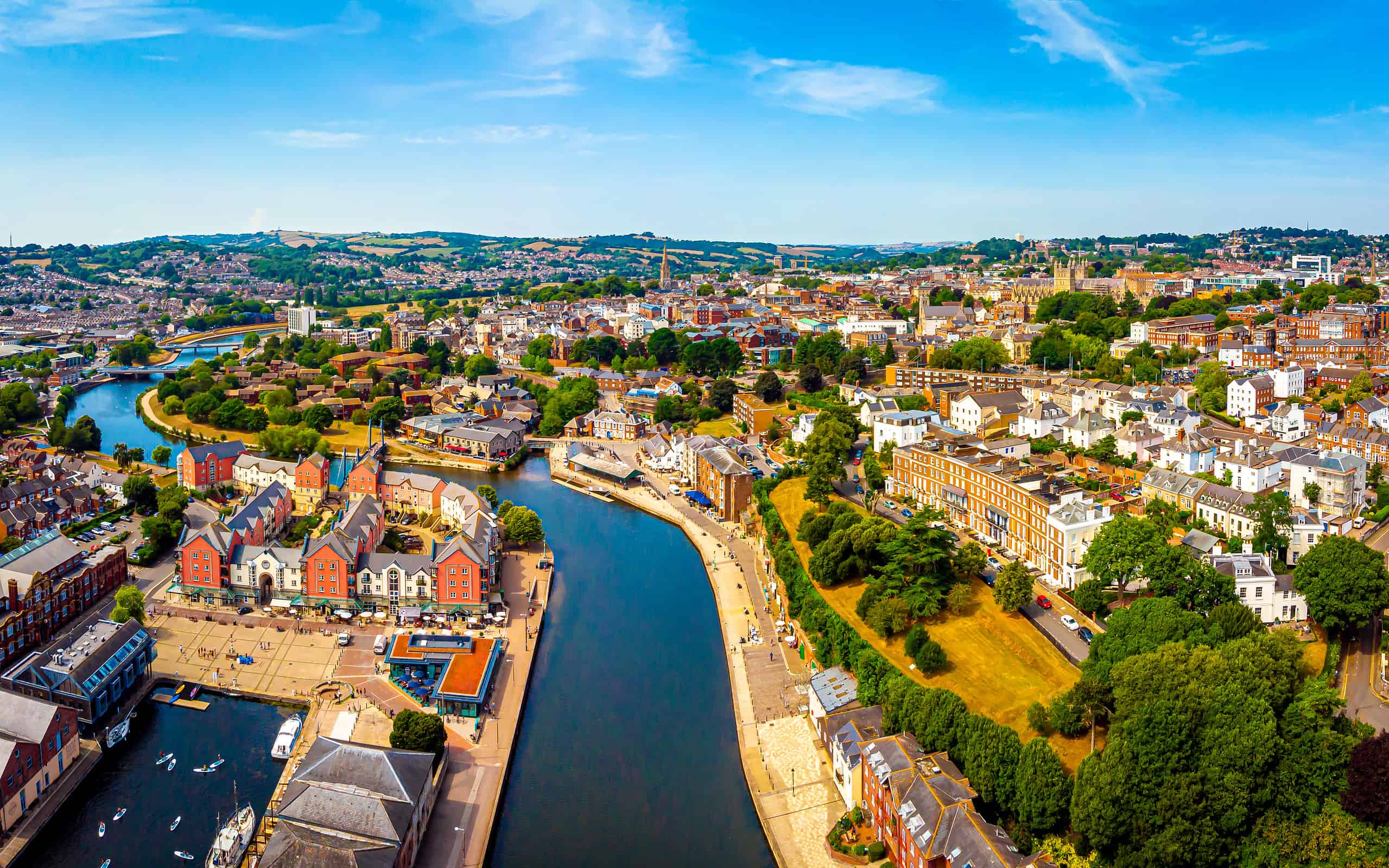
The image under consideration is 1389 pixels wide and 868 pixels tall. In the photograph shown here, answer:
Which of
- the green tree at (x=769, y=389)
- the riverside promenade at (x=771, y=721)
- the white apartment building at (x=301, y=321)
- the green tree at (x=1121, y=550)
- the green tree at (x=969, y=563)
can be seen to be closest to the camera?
the riverside promenade at (x=771, y=721)

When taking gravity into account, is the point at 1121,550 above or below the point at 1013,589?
above

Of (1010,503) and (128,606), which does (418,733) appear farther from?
(1010,503)

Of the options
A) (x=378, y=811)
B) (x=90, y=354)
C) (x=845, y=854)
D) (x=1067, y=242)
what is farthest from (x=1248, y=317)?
(x=1067, y=242)

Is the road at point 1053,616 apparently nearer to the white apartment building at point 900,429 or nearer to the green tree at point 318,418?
the white apartment building at point 900,429

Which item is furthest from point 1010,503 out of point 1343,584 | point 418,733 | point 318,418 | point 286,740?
point 318,418

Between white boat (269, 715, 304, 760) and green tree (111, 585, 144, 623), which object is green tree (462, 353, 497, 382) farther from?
white boat (269, 715, 304, 760)

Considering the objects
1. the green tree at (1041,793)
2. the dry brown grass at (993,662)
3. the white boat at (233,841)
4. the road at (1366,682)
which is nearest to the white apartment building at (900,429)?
the dry brown grass at (993,662)

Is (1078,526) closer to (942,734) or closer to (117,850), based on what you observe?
(942,734)
